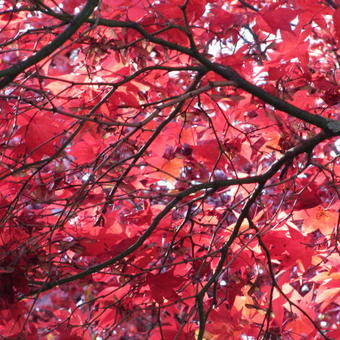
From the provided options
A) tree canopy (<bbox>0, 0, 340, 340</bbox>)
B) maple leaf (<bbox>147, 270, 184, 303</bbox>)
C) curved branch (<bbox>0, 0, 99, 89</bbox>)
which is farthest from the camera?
maple leaf (<bbox>147, 270, 184, 303</bbox>)

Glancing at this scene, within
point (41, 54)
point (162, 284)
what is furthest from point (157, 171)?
point (41, 54)

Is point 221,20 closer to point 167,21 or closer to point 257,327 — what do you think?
point 167,21

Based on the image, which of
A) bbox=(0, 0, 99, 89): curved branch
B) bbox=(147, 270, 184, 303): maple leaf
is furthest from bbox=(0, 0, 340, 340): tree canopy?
bbox=(0, 0, 99, 89): curved branch

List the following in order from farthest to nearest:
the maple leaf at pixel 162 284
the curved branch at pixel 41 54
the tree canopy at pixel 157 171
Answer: the maple leaf at pixel 162 284
the tree canopy at pixel 157 171
the curved branch at pixel 41 54

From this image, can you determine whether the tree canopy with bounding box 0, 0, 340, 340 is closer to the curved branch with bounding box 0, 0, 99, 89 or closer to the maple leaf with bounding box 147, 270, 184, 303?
the maple leaf with bounding box 147, 270, 184, 303

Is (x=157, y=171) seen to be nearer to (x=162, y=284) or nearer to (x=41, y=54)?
(x=162, y=284)

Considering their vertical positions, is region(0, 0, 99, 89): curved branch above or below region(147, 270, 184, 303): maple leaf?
above

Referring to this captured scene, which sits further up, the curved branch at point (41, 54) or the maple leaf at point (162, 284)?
the curved branch at point (41, 54)

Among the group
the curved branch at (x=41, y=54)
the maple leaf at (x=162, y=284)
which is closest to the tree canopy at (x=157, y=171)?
the maple leaf at (x=162, y=284)

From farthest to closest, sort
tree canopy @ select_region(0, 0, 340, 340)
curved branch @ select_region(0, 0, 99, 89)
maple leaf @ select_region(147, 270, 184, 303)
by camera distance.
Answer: maple leaf @ select_region(147, 270, 184, 303) → tree canopy @ select_region(0, 0, 340, 340) → curved branch @ select_region(0, 0, 99, 89)

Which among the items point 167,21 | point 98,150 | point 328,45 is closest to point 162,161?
point 98,150

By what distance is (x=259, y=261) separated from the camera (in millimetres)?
1660

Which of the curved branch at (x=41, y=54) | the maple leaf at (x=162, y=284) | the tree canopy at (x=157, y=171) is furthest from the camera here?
the maple leaf at (x=162, y=284)

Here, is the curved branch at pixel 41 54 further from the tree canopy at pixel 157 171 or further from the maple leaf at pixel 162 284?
the maple leaf at pixel 162 284
